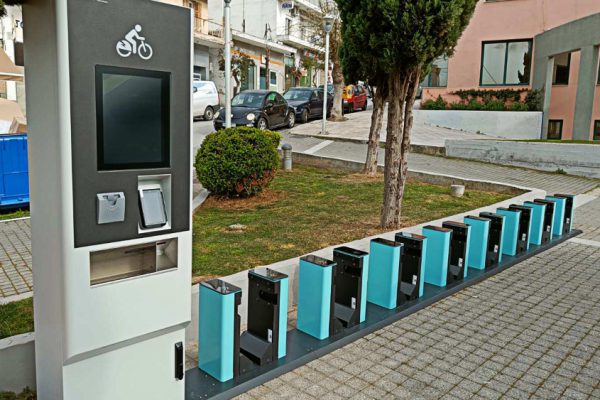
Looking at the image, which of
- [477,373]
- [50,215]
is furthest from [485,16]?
[50,215]

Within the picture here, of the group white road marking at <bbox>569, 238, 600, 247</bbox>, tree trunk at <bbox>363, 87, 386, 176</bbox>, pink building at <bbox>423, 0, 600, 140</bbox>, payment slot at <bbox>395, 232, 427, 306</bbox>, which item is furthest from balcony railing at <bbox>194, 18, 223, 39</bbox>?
payment slot at <bbox>395, 232, 427, 306</bbox>

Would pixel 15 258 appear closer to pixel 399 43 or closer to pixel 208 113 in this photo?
pixel 399 43

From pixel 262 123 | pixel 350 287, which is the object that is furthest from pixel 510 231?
pixel 262 123

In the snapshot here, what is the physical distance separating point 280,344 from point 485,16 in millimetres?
21148

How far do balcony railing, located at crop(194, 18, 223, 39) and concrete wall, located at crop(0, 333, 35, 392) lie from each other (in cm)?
3067

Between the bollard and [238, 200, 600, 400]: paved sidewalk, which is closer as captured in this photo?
[238, 200, 600, 400]: paved sidewalk

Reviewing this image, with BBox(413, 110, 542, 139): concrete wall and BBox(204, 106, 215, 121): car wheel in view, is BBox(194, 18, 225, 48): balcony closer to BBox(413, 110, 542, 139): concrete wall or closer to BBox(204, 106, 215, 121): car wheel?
BBox(204, 106, 215, 121): car wheel

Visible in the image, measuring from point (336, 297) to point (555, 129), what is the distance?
63.3 ft

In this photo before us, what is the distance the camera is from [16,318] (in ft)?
13.8

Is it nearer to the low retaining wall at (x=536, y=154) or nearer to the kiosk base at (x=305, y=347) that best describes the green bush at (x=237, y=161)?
the kiosk base at (x=305, y=347)

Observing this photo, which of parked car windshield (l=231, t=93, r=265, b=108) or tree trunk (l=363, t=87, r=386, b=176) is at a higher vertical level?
parked car windshield (l=231, t=93, r=265, b=108)

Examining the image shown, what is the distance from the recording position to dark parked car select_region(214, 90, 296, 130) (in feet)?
55.0

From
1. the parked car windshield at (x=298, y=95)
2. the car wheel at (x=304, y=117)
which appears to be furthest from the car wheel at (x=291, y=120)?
the parked car windshield at (x=298, y=95)

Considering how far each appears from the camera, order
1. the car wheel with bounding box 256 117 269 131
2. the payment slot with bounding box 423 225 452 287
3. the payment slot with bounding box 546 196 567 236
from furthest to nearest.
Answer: the car wheel with bounding box 256 117 269 131 → the payment slot with bounding box 546 196 567 236 → the payment slot with bounding box 423 225 452 287
